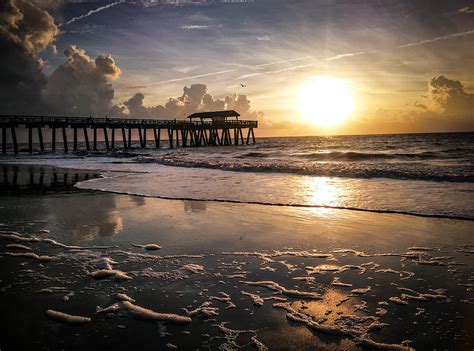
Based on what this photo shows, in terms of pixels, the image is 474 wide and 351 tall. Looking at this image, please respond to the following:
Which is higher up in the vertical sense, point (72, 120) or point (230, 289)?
point (72, 120)

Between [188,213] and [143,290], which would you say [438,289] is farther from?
[188,213]

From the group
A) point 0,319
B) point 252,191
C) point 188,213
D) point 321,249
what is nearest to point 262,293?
point 321,249

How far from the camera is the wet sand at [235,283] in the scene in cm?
273

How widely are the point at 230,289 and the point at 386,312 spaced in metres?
1.63

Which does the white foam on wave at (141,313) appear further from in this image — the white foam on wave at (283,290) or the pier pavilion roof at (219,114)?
the pier pavilion roof at (219,114)

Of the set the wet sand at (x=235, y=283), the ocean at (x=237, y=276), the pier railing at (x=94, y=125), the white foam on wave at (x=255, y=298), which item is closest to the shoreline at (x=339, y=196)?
the ocean at (x=237, y=276)

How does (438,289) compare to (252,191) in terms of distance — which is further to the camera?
(252,191)

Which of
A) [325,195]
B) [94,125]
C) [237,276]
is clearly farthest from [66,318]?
[94,125]

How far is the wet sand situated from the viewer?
2.73m

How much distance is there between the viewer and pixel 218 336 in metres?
2.73

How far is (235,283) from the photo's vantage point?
3836 mm

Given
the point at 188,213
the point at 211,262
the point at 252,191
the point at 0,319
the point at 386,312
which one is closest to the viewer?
the point at 0,319

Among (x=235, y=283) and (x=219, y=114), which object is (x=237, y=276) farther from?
(x=219, y=114)

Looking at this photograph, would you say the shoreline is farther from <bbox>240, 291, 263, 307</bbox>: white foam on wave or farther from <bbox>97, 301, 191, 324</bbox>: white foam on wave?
<bbox>97, 301, 191, 324</bbox>: white foam on wave
